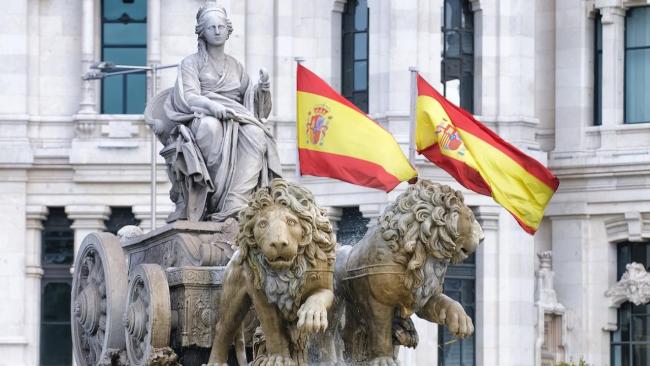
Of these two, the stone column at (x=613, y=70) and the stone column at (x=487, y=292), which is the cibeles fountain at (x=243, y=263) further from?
the stone column at (x=613, y=70)

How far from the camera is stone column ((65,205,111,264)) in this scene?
67.2 meters

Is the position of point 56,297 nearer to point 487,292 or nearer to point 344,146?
point 487,292

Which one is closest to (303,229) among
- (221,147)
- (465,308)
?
(221,147)

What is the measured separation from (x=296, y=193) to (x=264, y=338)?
154 cm

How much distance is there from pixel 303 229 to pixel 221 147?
131 inches

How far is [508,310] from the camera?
216ft

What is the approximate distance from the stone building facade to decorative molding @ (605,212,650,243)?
36mm

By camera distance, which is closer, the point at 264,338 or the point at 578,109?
the point at 264,338

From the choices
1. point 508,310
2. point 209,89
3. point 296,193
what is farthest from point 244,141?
point 508,310

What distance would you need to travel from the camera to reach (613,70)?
67562 millimetres

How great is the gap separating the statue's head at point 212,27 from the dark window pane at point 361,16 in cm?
3792

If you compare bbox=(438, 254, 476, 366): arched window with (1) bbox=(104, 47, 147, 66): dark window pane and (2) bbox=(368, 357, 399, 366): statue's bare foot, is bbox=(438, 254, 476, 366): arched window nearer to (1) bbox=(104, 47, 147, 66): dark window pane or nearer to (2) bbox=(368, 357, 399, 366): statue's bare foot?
(1) bbox=(104, 47, 147, 66): dark window pane

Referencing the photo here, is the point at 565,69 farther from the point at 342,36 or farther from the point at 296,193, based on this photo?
the point at 296,193

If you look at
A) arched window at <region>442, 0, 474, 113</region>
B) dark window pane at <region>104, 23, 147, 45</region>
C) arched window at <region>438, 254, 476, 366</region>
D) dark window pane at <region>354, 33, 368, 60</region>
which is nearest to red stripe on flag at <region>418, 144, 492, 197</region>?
arched window at <region>438, 254, 476, 366</region>
